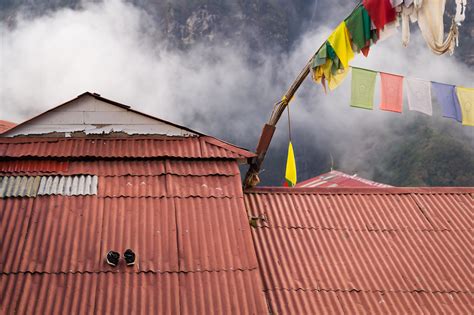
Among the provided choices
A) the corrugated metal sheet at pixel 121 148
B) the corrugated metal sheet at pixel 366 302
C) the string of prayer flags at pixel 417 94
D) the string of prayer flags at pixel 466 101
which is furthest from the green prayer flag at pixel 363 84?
the corrugated metal sheet at pixel 366 302

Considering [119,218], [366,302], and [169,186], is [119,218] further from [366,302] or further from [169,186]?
[366,302]

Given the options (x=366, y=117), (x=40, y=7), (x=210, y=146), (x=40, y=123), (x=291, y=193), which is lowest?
(x=291, y=193)

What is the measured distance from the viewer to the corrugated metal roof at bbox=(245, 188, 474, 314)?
23.3ft

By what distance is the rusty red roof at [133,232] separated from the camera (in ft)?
20.6

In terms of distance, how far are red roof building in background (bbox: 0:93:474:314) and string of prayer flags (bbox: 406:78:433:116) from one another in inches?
70.8

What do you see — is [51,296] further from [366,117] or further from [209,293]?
[366,117]

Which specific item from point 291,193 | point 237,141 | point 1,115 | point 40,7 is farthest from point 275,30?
point 291,193

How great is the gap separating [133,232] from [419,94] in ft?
16.6

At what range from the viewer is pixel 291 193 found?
29.4 feet

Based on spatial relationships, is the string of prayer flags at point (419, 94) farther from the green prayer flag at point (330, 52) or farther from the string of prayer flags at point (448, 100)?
the green prayer flag at point (330, 52)

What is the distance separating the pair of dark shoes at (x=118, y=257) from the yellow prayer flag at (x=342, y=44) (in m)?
3.99

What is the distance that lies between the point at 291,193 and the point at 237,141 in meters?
56.3

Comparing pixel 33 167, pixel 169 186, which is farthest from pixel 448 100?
pixel 33 167

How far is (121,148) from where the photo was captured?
8.20 metres
